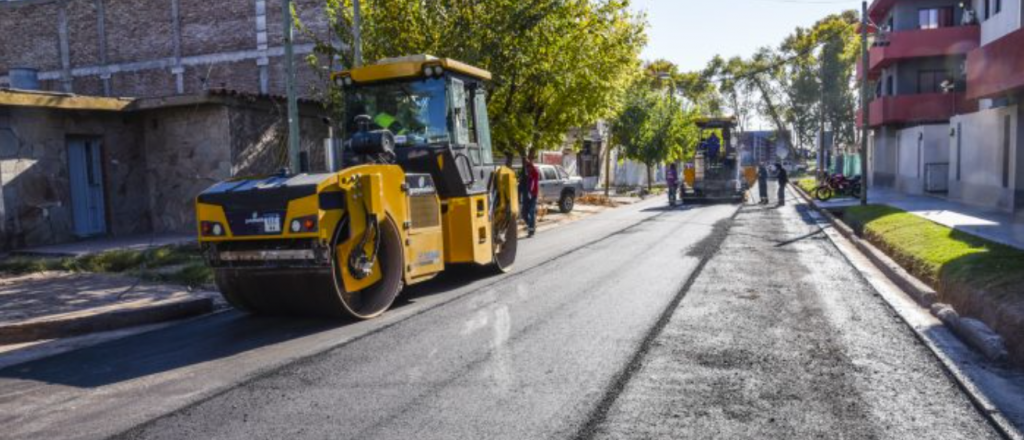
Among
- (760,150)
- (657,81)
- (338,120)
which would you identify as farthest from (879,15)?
(338,120)

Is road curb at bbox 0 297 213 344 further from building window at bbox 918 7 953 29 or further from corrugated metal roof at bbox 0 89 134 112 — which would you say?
building window at bbox 918 7 953 29

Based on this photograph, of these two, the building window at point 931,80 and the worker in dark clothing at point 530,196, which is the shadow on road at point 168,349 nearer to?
the worker in dark clothing at point 530,196

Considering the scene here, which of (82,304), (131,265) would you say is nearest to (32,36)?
(131,265)

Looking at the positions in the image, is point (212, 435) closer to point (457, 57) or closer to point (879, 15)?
point (457, 57)

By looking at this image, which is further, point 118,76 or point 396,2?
point 118,76

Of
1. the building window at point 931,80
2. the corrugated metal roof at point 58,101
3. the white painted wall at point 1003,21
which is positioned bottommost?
the corrugated metal roof at point 58,101

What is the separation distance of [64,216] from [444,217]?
10.7m

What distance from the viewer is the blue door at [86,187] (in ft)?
54.6

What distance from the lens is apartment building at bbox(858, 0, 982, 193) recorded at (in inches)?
1292

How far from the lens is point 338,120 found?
19250mm

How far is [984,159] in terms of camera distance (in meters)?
21.5

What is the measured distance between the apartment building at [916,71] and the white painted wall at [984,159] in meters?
6.83

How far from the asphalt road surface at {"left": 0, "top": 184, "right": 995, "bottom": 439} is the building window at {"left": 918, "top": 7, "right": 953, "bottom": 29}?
31.3m

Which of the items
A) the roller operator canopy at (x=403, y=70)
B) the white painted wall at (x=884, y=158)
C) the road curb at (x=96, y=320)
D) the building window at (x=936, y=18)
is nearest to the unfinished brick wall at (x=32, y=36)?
the roller operator canopy at (x=403, y=70)
